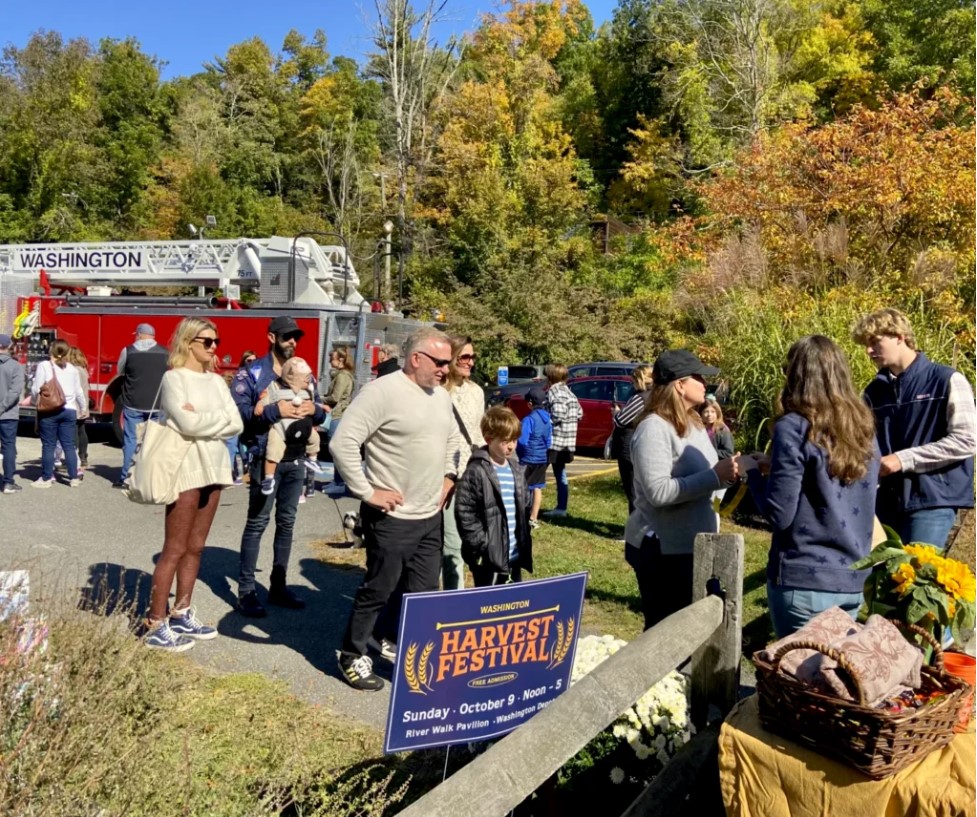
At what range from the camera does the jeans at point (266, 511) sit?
5.73 metres

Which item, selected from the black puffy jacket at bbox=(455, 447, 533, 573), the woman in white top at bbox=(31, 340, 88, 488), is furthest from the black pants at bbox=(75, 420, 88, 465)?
the black puffy jacket at bbox=(455, 447, 533, 573)

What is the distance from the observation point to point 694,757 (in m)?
3.04

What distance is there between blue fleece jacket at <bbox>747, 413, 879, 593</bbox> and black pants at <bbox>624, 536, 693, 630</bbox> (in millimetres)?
737

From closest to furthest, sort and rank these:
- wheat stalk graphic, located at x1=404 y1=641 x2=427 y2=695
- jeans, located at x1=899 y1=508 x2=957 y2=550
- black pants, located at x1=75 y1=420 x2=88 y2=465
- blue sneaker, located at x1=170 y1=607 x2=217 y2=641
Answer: wheat stalk graphic, located at x1=404 y1=641 x2=427 y2=695 → jeans, located at x1=899 y1=508 x2=957 y2=550 → blue sneaker, located at x1=170 y1=607 x2=217 y2=641 → black pants, located at x1=75 y1=420 x2=88 y2=465

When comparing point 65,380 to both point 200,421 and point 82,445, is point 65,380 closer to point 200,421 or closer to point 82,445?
point 82,445

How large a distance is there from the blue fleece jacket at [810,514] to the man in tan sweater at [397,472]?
1875mm

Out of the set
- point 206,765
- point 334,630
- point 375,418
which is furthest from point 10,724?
point 334,630

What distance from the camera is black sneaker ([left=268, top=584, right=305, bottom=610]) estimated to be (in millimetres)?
6117

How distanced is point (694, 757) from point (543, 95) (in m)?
36.2

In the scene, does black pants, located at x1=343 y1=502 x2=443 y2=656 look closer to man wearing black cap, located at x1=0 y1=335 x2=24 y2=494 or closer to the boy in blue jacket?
the boy in blue jacket

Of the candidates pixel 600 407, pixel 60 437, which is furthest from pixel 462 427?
pixel 600 407

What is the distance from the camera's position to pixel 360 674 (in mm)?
4688

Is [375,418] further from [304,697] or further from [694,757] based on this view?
[694,757]

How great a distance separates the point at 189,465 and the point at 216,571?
227 centimetres
